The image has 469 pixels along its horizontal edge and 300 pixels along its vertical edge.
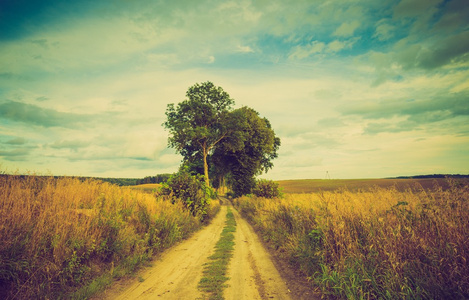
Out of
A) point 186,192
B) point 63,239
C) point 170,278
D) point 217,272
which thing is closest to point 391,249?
point 217,272

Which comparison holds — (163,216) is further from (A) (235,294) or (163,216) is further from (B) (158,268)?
(A) (235,294)

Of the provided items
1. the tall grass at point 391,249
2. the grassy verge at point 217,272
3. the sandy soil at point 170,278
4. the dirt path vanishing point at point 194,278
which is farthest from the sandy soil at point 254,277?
the sandy soil at point 170,278

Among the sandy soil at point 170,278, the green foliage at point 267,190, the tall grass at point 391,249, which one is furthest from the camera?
the green foliage at point 267,190

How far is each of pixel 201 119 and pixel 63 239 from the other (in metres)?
23.6

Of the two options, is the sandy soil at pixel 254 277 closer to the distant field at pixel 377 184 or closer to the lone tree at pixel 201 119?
the distant field at pixel 377 184

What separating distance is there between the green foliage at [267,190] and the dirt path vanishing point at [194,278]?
1285cm

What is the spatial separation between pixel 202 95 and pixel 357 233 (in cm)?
2575

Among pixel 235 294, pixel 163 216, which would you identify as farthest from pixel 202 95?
pixel 235 294

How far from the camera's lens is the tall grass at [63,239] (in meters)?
3.86

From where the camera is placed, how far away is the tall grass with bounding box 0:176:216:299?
386 centimetres

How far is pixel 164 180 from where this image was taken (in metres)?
14.1

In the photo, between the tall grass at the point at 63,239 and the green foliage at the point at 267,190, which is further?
the green foliage at the point at 267,190

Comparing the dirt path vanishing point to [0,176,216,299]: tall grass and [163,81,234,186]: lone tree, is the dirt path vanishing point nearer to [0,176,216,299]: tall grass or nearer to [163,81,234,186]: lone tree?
[0,176,216,299]: tall grass

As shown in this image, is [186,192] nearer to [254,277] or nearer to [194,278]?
[194,278]
